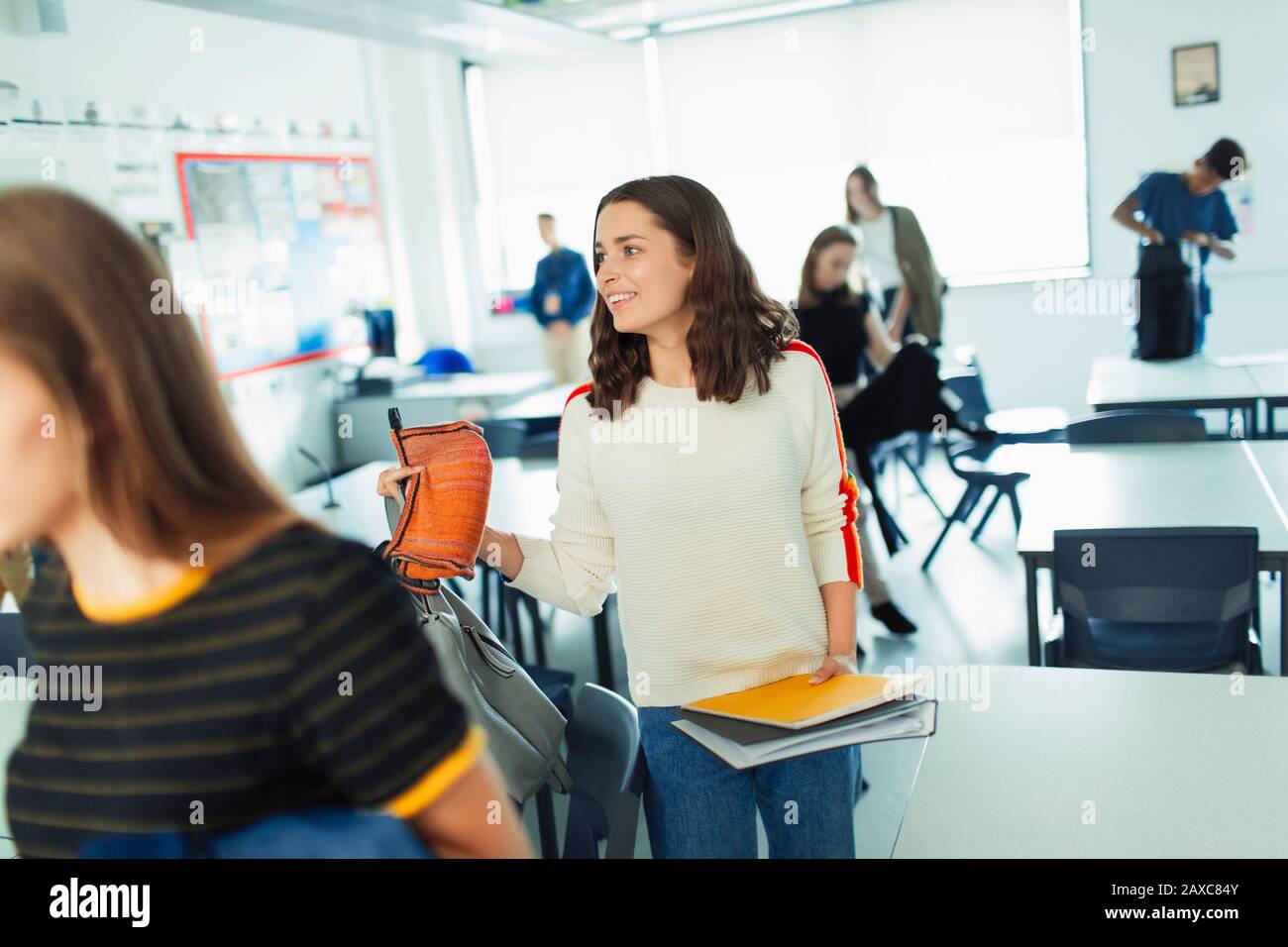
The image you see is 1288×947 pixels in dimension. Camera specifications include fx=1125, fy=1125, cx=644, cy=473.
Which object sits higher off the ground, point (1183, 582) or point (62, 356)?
point (62, 356)

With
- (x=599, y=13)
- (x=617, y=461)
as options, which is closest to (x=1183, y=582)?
(x=617, y=461)

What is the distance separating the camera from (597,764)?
1.66 m

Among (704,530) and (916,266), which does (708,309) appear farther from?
(916,266)

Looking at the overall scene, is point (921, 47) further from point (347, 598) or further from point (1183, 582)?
point (347, 598)

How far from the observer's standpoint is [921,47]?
281 inches

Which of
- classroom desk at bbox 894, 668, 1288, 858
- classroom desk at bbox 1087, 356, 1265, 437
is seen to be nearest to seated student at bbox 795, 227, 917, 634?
classroom desk at bbox 1087, 356, 1265, 437

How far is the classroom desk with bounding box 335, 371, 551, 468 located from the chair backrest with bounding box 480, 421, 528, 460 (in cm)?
147

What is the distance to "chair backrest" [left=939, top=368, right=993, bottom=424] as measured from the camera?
4.84m

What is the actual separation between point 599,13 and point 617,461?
663cm

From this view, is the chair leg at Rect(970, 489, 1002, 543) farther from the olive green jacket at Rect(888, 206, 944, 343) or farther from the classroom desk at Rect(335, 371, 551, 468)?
the classroom desk at Rect(335, 371, 551, 468)

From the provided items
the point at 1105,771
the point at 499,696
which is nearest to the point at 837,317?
the point at 1105,771

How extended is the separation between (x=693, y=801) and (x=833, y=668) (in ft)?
0.88

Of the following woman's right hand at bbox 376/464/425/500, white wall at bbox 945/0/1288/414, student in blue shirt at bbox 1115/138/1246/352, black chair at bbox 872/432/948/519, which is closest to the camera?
woman's right hand at bbox 376/464/425/500

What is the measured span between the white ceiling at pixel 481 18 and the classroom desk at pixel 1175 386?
10.5 feet
